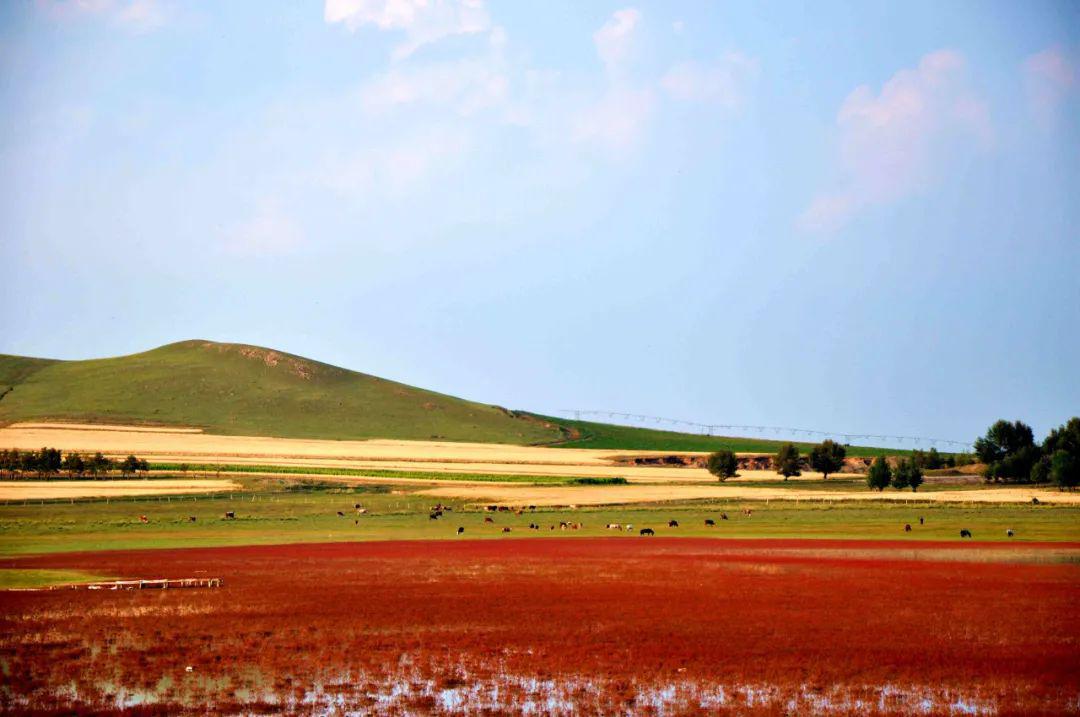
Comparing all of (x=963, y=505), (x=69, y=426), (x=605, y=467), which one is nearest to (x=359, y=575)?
(x=963, y=505)

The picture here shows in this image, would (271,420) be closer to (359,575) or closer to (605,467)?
(605,467)

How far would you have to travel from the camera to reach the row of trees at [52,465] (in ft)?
344

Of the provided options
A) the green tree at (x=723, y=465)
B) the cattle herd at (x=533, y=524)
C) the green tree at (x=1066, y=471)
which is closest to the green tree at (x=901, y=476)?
the green tree at (x=1066, y=471)

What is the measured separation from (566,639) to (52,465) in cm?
8690

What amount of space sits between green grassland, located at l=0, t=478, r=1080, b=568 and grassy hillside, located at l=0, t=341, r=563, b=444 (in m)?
62.9

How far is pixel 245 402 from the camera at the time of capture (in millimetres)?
171875

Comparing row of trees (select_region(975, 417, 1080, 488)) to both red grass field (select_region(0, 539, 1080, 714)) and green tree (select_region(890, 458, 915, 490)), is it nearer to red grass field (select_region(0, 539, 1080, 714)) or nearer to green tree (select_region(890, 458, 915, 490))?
green tree (select_region(890, 458, 915, 490))

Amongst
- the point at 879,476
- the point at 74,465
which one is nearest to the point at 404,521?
the point at 74,465

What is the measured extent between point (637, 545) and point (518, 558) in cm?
937

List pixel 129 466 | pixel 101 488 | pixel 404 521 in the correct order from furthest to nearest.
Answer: pixel 129 466
pixel 101 488
pixel 404 521

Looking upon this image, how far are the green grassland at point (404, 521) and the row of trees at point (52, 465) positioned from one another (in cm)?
1526

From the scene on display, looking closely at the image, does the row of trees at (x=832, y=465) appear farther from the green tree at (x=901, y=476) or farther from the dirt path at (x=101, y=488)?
the dirt path at (x=101, y=488)

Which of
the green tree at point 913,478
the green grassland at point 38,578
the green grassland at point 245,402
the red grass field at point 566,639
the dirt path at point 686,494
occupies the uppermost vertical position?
the green grassland at point 245,402

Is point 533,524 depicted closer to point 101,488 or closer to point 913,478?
point 101,488
